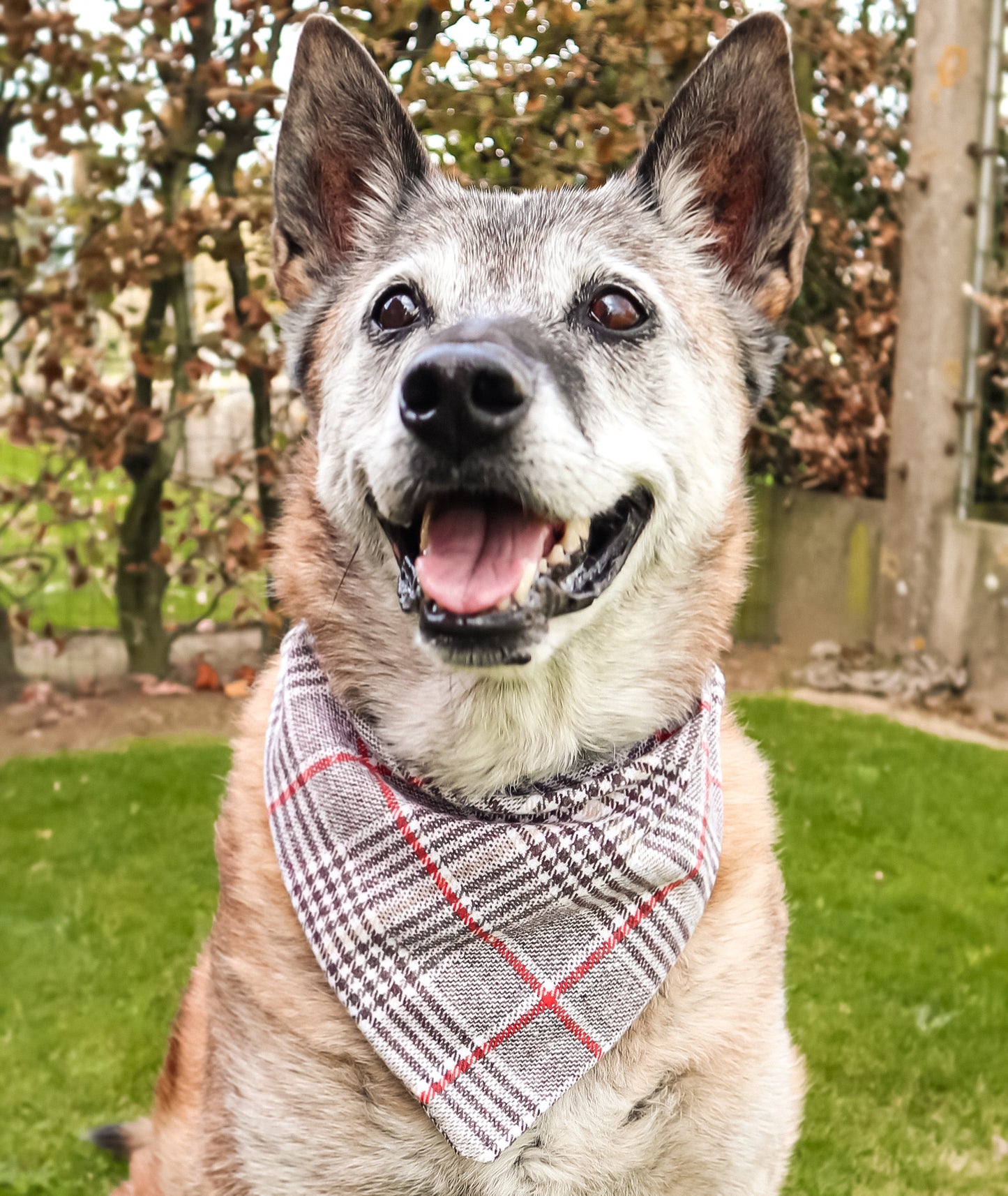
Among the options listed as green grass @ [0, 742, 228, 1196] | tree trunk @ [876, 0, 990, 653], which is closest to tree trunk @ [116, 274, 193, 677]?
green grass @ [0, 742, 228, 1196]

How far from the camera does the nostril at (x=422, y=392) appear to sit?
5.72 ft

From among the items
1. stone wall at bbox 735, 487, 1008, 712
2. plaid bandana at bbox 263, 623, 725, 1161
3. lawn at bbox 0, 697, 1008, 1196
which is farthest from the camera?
stone wall at bbox 735, 487, 1008, 712

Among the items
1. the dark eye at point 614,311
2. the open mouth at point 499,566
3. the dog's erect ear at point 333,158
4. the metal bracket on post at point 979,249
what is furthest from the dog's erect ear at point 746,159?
the metal bracket on post at point 979,249

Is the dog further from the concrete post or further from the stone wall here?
the concrete post

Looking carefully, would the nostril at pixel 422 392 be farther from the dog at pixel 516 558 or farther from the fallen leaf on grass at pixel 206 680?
the fallen leaf on grass at pixel 206 680

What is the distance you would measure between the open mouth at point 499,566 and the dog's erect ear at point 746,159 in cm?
64

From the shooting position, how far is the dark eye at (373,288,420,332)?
212 centimetres

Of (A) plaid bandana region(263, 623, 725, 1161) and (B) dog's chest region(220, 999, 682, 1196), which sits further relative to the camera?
(A) plaid bandana region(263, 623, 725, 1161)

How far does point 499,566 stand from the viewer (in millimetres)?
1885

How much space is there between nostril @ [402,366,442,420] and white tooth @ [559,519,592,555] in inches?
11.9

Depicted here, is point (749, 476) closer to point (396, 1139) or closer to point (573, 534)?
point (573, 534)

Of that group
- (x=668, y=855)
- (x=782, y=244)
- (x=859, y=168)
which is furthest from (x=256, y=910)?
(x=859, y=168)

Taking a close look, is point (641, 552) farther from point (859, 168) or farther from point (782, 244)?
point (859, 168)

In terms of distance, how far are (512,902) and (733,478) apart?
89 cm
